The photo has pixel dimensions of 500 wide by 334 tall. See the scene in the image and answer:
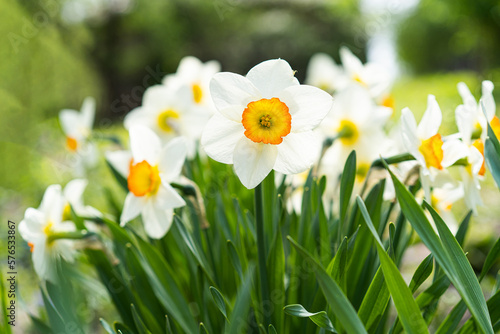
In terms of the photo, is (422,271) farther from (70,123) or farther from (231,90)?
(70,123)

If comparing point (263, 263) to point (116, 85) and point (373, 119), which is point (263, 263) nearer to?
point (373, 119)

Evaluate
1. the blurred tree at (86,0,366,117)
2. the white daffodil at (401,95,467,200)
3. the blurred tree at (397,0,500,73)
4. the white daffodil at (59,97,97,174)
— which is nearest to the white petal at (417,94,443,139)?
the white daffodil at (401,95,467,200)

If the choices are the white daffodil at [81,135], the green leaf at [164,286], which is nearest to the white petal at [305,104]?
the green leaf at [164,286]

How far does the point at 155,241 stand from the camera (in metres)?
0.83

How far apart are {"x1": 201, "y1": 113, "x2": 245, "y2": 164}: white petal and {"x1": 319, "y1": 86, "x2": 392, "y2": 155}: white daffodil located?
36 cm

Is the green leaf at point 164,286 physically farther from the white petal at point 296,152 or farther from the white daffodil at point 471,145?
the white daffodil at point 471,145

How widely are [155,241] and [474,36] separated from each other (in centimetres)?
599

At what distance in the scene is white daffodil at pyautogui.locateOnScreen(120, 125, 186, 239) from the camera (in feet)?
2.20

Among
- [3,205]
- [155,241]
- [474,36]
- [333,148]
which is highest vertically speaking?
[474,36]

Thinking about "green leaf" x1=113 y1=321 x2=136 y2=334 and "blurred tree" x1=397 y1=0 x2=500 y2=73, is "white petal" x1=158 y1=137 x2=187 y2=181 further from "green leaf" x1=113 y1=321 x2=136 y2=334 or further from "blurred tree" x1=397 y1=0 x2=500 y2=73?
"blurred tree" x1=397 y1=0 x2=500 y2=73

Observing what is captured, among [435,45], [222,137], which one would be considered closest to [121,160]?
[222,137]

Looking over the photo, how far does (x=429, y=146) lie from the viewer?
1.98 ft

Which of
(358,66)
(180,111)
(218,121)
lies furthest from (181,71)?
(218,121)

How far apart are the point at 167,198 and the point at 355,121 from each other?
41cm
